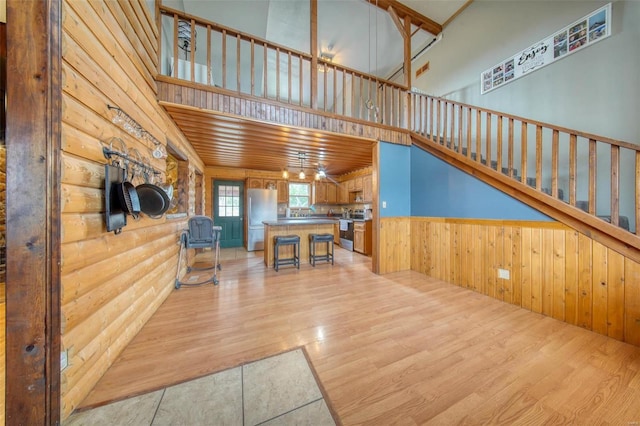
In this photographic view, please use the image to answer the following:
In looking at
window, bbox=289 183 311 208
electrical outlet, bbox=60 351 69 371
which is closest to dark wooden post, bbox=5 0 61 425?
electrical outlet, bbox=60 351 69 371

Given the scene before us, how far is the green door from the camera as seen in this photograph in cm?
610

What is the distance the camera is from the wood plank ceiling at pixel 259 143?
2.85 meters

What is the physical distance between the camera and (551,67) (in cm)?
303

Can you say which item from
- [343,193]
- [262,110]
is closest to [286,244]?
[262,110]

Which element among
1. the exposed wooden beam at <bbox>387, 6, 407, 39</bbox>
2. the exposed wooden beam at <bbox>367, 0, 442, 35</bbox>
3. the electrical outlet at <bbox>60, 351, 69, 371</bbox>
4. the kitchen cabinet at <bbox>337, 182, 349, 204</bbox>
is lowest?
the electrical outlet at <bbox>60, 351, 69, 371</bbox>

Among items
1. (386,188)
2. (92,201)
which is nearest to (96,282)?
(92,201)

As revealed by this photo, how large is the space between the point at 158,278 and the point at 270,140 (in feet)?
8.32

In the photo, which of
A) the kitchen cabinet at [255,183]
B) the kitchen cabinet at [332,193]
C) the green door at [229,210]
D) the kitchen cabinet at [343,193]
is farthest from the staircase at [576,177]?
the green door at [229,210]

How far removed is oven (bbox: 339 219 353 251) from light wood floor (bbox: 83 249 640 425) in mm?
3052

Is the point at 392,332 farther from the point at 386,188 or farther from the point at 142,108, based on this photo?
the point at 142,108

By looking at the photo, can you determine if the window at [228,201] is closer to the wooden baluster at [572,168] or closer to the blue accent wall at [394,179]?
the blue accent wall at [394,179]

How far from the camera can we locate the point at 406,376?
146 centimetres

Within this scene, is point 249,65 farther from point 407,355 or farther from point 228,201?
point 407,355

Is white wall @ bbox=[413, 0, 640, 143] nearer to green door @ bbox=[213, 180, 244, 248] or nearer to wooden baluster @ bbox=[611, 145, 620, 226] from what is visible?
wooden baluster @ bbox=[611, 145, 620, 226]
